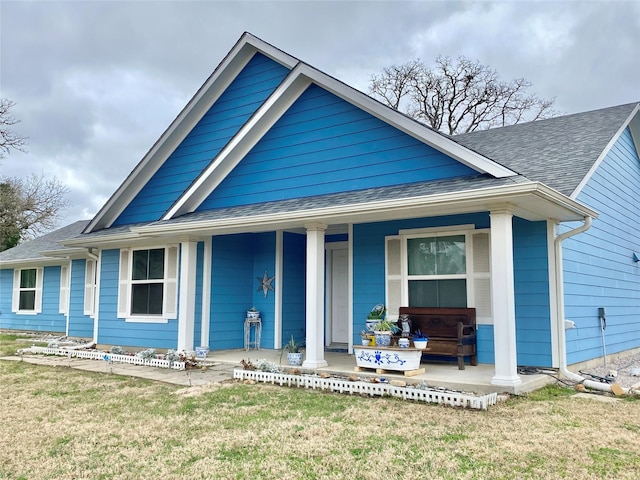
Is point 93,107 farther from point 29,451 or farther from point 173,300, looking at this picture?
point 29,451

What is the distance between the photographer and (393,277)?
8.38m

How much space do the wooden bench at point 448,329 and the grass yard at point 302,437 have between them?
1.30 metres

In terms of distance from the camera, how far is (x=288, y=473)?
142 inches

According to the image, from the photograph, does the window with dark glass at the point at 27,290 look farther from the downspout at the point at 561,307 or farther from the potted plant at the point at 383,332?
the downspout at the point at 561,307

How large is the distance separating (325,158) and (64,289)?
10.8 metres

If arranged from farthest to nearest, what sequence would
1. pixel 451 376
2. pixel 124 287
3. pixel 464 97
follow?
pixel 464 97, pixel 124 287, pixel 451 376

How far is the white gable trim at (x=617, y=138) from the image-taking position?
778cm

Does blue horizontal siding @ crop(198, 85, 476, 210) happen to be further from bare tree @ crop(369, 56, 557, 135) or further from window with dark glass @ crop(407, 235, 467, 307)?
bare tree @ crop(369, 56, 557, 135)

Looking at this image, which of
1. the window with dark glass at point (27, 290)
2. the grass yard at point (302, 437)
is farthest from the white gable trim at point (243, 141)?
the window with dark glass at point (27, 290)

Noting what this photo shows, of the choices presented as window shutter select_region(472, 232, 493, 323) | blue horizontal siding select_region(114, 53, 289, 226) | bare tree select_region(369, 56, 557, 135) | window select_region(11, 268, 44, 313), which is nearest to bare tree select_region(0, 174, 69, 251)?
window select_region(11, 268, 44, 313)

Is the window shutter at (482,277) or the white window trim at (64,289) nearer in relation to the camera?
the window shutter at (482,277)

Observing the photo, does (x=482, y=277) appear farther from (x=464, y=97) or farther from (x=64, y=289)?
(x=464, y=97)

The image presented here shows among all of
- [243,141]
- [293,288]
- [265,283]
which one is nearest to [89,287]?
[265,283]

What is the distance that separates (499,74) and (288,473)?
26.7 metres
